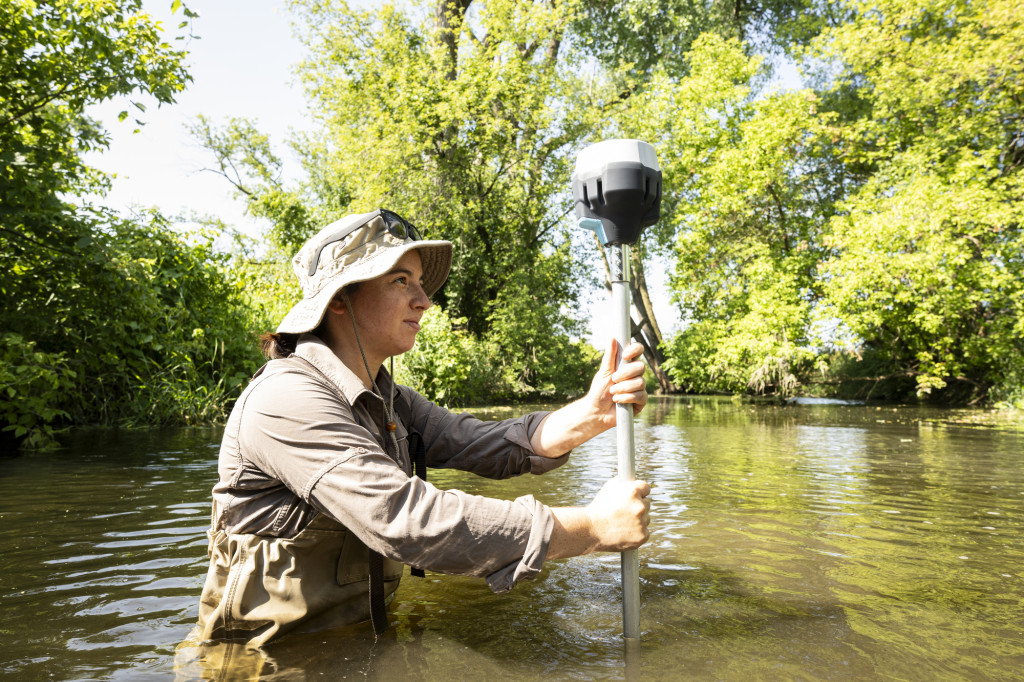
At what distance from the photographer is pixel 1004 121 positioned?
15555 millimetres

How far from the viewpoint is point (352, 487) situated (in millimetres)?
1844

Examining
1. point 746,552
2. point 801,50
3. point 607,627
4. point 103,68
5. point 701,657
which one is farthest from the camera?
point 801,50

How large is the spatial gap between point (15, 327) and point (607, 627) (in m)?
8.61

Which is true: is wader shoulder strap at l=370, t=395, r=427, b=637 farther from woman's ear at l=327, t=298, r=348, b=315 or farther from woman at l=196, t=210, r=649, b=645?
woman's ear at l=327, t=298, r=348, b=315

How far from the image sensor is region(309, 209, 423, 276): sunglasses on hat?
231 cm

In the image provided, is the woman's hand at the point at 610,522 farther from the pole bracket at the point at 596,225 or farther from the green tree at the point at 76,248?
the green tree at the point at 76,248

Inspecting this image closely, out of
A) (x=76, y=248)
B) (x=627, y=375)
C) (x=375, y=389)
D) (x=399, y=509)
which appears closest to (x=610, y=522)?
(x=627, y=375)

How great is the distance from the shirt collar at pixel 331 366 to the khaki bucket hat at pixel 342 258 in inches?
2.8

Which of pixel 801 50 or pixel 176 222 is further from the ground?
pixel 801 50

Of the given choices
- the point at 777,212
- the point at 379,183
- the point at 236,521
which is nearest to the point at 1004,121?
the point at 777,212

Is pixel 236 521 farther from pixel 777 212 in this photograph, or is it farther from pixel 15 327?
pixel 777 212

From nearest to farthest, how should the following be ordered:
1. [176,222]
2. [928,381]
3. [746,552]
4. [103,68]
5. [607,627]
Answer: [607,627]
[746,552]
[103,68]
[176,222]
[928,381]

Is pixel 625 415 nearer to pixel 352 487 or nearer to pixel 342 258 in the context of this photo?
pixel 352 487

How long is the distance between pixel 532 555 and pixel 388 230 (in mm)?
1183
